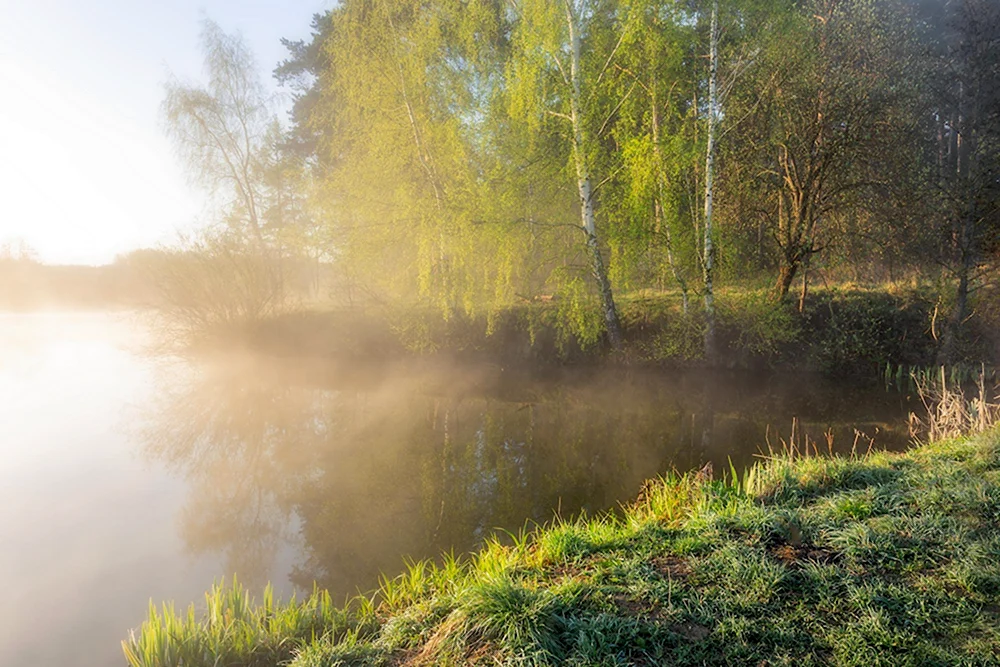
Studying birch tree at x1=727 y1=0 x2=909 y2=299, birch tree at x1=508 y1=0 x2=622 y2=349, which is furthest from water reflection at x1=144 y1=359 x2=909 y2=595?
birch tree at x1=727 y1=0 x2=909 y2=299

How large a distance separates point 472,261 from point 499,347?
3123mm

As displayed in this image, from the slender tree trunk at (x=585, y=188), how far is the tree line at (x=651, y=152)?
0.19 feet

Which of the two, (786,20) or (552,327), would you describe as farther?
(552,327)

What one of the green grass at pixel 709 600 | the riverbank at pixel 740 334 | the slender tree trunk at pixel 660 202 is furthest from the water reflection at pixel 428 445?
the slender tree trunk at pixel 660 202

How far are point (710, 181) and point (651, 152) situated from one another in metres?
1.59

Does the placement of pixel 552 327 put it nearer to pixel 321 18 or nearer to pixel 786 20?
pixel 786 20

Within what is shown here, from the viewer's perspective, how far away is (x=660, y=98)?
12.7 meters

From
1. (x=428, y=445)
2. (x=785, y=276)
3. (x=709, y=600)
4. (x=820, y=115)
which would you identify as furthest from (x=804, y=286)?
Answer: (x=709, y=600)

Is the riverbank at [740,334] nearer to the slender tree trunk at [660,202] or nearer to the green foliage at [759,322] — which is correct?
the green foliage at [759,322]

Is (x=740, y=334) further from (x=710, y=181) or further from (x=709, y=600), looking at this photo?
(x=709, y=600)

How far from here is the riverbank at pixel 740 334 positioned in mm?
12398

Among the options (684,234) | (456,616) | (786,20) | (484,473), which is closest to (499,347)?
(684,234)

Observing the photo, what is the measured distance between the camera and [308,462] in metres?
8.21

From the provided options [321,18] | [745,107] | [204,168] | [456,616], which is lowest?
[456,616]
